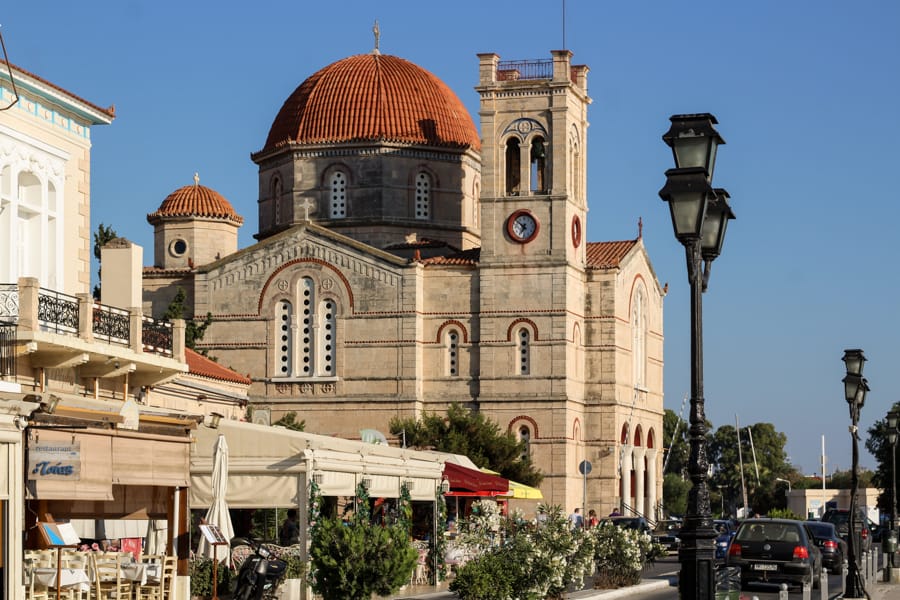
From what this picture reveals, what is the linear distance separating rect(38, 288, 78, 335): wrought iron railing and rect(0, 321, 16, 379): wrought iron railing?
63cm

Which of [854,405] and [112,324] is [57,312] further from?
[854,405]

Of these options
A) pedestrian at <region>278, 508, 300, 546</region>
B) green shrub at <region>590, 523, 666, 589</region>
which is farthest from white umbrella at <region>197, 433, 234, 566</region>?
green shrub at <region>590, 523, 666, 589</region>

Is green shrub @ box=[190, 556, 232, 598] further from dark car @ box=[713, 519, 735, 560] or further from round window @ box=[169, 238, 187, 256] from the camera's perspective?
round window @ box=[169, 238, 187, 256]

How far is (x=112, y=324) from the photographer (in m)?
24.5

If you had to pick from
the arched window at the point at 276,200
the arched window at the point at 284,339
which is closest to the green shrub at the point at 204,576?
the arched window at the point at 284,339

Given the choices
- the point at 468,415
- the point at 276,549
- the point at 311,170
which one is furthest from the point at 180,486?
the point at 311,170

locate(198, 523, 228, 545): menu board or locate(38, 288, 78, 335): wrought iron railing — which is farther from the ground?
locate(38, 288, 78, 335): wrought iron railing

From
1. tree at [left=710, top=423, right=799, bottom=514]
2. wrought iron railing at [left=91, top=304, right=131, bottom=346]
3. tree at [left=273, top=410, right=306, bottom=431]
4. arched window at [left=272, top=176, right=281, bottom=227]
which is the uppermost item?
arched window at [left=272, top=176, right=281, bottom=227]

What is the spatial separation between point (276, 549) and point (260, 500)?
7.04ft

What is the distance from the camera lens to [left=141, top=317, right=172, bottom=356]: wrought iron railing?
25.8 metres

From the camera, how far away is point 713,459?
126 metres

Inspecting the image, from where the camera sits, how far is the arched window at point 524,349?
5678 cm

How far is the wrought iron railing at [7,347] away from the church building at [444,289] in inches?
1314

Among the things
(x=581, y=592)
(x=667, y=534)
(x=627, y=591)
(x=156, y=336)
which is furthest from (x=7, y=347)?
(x=667, y=534)
